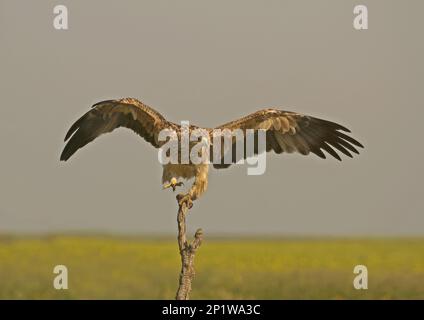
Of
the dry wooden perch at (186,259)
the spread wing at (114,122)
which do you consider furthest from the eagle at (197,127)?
the dry wooden perch at (186,259)

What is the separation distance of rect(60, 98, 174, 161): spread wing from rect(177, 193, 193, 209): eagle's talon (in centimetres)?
139

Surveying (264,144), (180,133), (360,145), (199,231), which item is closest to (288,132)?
(264,144)

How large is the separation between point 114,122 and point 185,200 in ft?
7.71

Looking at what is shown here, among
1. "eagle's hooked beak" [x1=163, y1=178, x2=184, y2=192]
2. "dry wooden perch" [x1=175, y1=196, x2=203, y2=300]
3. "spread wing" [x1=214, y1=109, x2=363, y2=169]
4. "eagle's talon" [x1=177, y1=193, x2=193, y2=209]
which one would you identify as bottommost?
"dry wooden perch" [x1=175, y1=196, x2=203, y2=300]

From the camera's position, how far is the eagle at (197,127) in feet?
30.3

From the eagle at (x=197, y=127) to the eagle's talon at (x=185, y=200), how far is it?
5.2 inches

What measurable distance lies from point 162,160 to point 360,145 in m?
3.51

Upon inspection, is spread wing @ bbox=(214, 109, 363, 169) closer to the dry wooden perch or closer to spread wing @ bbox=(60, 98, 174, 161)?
spread wing @ bbox=(60, 98, 174, 161)

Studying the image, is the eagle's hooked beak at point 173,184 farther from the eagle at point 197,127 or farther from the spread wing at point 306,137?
the spread wing at point 306,137

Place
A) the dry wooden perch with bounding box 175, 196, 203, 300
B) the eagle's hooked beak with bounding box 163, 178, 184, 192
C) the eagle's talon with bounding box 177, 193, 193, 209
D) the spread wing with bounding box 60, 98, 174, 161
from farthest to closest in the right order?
the spread wing with bounding box 60, 98, 174, 161 < the eagle's hooked beak with bounding box 163, 178, 184, 192 < the eagle's talon with bounding box 177, 193, 193, 209 < the dry wooden perch with bounding box 175, 196, 203, 300

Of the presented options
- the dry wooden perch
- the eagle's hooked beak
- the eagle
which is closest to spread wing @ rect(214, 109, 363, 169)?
the eagle

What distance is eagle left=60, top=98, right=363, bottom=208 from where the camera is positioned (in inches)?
364

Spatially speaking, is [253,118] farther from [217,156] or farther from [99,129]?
[99,129]

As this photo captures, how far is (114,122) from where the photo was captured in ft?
33.7
